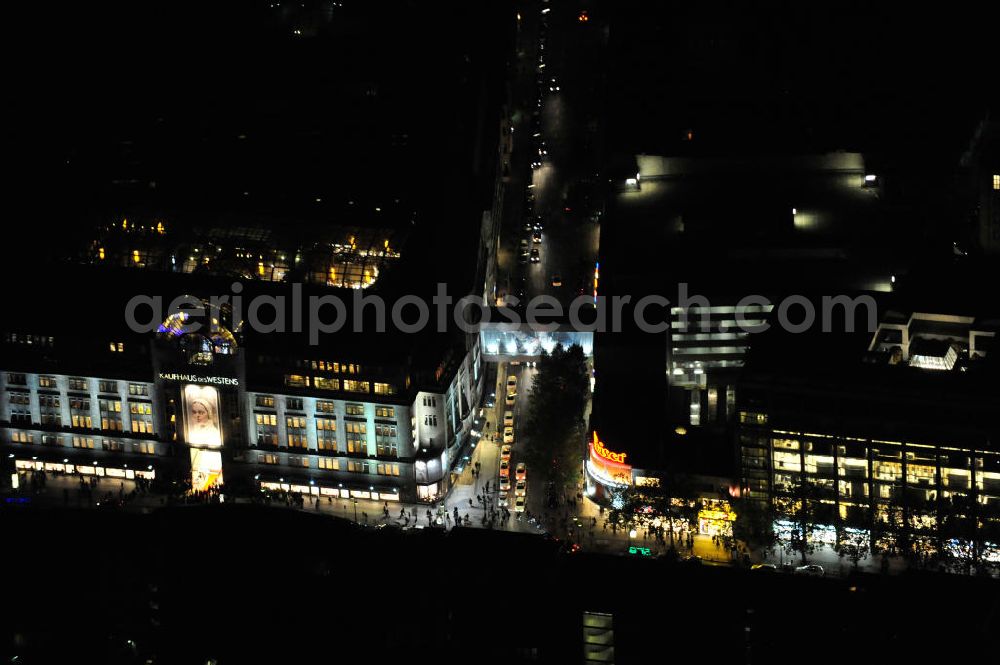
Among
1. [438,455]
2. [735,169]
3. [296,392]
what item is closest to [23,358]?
[296,392]

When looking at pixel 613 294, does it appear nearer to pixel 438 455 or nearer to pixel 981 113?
pixel 438 455

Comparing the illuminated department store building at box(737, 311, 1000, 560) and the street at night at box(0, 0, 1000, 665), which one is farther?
the illuminated department store building at box(737, 311, 1000, 560)

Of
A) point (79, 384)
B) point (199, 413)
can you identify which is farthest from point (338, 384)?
point (79, 384)

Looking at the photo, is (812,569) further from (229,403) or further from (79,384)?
(79,384)

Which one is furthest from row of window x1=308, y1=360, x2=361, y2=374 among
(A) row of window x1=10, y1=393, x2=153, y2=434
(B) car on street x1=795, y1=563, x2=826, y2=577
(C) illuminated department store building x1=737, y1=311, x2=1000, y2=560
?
(B) car on street x1=795, y1=563, x2=826, y2=577

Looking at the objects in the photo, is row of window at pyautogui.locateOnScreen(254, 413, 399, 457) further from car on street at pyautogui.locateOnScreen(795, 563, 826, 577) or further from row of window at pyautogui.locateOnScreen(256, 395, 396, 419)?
car on street at pyautogui.locateOnScreen(795, 563, 826, 577)

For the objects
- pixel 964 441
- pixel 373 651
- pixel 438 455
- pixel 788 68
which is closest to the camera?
pixel 373 651
